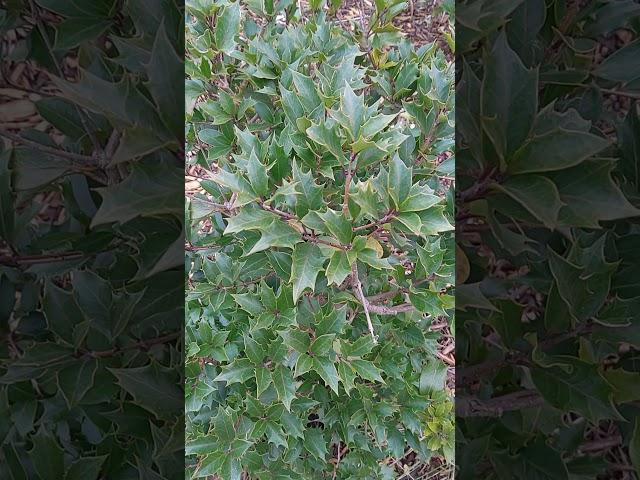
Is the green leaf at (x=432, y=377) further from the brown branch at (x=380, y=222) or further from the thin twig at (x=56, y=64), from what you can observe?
the thin twig at (x=56, y=64)

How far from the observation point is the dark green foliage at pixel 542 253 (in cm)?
26

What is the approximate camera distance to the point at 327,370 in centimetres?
50

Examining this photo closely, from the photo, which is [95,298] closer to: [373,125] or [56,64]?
[56,64]

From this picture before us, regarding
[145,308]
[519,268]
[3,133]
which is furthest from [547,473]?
[3,133]

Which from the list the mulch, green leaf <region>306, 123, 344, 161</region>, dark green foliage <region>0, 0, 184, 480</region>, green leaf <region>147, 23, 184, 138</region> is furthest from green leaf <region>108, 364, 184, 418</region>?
the mulch

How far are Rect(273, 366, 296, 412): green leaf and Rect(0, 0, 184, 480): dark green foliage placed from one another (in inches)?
7.2

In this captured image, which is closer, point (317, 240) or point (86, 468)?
point (86, 468)

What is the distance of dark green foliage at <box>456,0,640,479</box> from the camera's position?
26 cm

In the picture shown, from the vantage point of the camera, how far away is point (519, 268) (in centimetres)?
32

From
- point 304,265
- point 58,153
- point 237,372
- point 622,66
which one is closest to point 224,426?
point 237,372

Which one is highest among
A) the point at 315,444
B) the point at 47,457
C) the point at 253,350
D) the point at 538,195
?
the point at 538,195

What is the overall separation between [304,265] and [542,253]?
19cm

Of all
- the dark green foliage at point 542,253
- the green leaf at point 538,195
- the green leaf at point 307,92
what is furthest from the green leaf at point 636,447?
the green leaf at point 307,92

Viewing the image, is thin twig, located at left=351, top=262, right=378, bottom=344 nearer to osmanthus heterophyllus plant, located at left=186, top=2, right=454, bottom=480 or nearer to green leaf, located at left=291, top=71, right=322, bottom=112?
osmanthus heterophyllus plant, located at left=186, top=2, right=454, bottom=480
